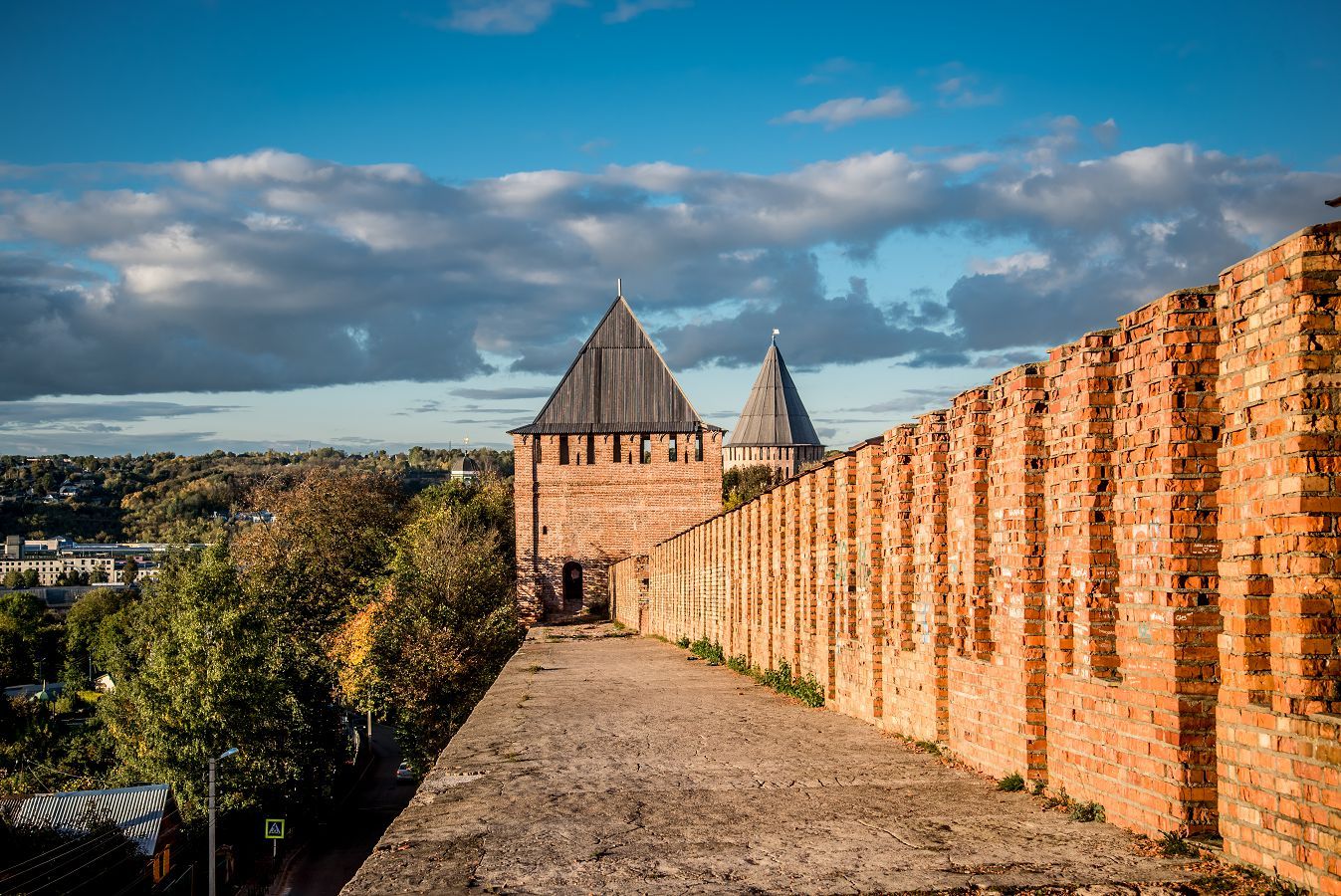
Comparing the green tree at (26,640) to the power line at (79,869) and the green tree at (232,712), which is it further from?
the power line at (79,869)

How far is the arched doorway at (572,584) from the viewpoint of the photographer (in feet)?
141

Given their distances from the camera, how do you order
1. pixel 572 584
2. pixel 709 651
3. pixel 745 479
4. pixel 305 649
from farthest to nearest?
pixel 745 479 → pixel 305 649 → pixel 572 584 → pixel 709 651

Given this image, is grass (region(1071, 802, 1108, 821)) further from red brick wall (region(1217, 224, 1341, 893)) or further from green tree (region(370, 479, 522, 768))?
green tree (region(370, 479, 522, 768))

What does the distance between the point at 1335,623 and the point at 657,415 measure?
4031cm

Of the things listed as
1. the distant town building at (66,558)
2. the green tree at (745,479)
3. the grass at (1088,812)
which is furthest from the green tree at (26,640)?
the grass at (1088,812)

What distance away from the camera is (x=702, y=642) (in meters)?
18.8

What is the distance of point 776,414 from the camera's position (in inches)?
3617

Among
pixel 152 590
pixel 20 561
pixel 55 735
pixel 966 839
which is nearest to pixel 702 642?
pixel 966 839

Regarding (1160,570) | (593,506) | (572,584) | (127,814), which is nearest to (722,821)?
(1160,570)

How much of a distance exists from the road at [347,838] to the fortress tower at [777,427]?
46.7 meters

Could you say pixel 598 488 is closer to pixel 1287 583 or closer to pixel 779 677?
pixel 779 677

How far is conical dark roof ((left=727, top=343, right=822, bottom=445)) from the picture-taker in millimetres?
91562

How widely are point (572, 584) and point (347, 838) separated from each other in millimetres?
12094

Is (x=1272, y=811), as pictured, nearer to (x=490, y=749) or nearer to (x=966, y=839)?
(x=966, y=839)
